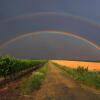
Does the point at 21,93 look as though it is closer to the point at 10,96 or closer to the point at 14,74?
the point at 10,96

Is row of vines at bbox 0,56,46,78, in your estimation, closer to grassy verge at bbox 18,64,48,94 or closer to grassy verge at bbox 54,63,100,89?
grassy verge at bbox 18,64,48,94

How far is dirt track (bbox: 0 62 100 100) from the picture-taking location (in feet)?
24.2

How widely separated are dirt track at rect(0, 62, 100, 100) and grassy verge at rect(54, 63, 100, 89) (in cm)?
22

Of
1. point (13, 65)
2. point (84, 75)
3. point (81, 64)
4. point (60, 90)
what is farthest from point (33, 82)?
point (81, 64)

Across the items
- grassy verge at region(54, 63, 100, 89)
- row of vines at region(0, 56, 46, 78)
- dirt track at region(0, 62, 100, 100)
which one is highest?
row of vines at region(0, 56, 46, 78)

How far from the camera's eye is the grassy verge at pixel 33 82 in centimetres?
770

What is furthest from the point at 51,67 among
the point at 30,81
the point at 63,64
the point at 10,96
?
the point at 10,96

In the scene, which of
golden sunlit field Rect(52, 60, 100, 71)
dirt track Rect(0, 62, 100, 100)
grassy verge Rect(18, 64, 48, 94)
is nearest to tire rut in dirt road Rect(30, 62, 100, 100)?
dirt track Rect(0, 62, 100, 100)

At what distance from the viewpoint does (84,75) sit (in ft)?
27.5

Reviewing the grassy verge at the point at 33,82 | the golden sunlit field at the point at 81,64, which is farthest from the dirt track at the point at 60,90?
the golden sunlit field at the point at 81,64

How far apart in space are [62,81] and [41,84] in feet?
2.17

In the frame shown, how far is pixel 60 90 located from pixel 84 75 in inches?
42.5

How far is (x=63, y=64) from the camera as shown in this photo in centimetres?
902

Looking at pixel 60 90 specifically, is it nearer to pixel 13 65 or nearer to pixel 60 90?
pixel 60 90
